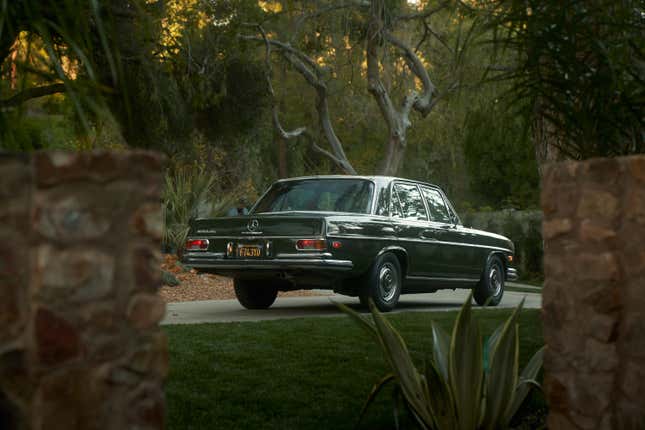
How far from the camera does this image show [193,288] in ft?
54.4

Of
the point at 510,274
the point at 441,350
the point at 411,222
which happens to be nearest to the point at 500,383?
the point at 441,350

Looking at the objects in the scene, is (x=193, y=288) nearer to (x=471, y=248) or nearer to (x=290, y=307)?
(x=290, y=307)

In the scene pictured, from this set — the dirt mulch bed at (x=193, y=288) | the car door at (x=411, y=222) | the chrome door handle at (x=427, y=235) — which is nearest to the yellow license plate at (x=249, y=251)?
the car door at (x=411, y=222)

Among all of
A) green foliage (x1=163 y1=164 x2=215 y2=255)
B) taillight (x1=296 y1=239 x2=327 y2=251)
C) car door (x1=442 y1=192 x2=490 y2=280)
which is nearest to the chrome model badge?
taillight (x1=296 y1=239 x2=327 y2=251)

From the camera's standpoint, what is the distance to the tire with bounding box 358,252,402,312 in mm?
12008

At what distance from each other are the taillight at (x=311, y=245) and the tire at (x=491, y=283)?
3771 millimetres

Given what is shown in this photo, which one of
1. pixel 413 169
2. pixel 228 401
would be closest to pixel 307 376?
pixel 228 401

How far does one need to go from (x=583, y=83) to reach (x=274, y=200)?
304 inches

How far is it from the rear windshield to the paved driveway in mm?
1151

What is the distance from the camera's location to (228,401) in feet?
21.1

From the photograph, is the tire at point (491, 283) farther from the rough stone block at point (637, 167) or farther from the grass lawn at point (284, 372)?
the rough stone block at point (637, 167)

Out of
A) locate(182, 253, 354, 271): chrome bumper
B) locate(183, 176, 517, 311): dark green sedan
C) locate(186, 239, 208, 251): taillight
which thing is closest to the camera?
locate(182, 253, 354, 271): chrome bumper

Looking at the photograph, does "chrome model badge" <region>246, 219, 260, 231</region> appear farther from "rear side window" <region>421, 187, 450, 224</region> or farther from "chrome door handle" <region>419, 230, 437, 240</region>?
"rear side window" <region>421, 187, 450, 224</region>

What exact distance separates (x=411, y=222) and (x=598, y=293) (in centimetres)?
870
